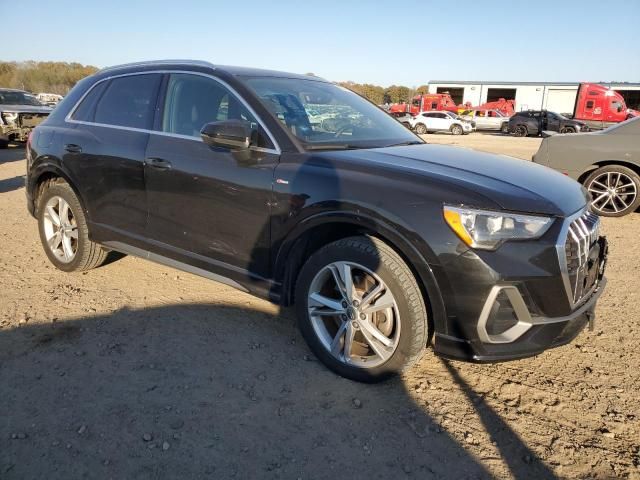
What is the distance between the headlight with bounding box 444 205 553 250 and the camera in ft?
7.73

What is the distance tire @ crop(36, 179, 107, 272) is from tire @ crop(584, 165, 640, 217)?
6400 mm

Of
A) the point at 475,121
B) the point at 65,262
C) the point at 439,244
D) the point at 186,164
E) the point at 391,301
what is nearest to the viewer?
the point at 439,244

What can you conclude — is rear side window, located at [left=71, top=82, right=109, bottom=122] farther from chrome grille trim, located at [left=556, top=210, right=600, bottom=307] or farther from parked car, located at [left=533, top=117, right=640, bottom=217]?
parked car, located at [left=533, top=117, right=640, bottom=217]

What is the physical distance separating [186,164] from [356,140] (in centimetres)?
118

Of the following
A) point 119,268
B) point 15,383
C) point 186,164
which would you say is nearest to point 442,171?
point 186,164

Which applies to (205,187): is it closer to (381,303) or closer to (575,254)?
(381,303)

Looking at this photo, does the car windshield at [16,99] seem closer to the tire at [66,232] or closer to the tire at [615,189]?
the tire at [66,232]

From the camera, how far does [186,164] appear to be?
3.29 meters

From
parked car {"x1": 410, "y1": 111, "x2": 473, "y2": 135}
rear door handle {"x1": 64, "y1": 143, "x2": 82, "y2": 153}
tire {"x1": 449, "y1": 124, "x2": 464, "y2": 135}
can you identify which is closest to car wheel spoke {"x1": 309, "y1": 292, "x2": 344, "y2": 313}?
rear door handle {"x1": 64, "y1": 143, "x2": 82, "y2": 153}

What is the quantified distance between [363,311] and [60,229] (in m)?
3.17

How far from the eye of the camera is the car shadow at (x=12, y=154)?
41.0ft

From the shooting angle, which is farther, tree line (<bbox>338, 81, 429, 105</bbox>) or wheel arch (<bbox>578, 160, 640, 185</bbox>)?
tree line (<bbox>338, 81, 429, 105</bbox>)

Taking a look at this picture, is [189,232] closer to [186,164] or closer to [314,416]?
[186,164]

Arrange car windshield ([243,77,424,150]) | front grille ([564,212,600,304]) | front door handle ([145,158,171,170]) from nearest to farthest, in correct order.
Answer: front grille ([564,212,600,304])
car windshield ([243,77,424,150])
front door handle ([145,158,171,170])
